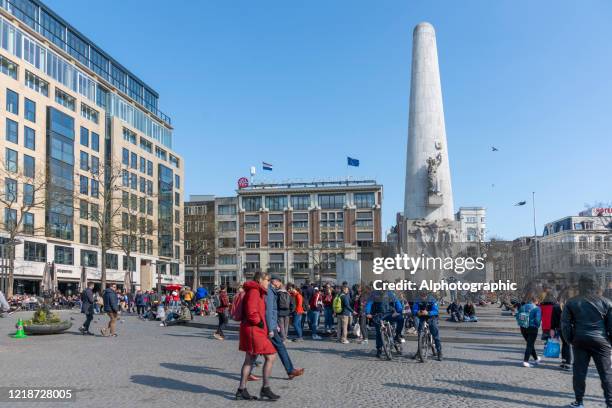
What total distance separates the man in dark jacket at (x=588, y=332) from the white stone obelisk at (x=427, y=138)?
26.1m

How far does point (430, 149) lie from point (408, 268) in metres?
6.61

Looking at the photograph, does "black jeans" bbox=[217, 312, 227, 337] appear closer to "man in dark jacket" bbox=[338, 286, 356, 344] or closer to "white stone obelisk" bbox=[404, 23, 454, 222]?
"man in dark jacket" bbox=[338, 286, 356, 344]

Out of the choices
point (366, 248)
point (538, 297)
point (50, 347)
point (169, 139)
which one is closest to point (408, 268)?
point (538, 297)

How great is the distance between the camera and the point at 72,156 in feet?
202

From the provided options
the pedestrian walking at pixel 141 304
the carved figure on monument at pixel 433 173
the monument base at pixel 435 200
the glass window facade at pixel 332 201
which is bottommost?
the pedestrian walking at pixel 141 304

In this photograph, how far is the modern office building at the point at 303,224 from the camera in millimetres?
102125

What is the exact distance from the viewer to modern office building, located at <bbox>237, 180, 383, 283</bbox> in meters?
102

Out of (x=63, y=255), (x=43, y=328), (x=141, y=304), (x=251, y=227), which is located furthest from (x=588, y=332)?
(x=251, y=227)

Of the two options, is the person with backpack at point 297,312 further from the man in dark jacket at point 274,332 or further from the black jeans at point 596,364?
the black jeans at point 596,364

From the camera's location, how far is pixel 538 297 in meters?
15.4

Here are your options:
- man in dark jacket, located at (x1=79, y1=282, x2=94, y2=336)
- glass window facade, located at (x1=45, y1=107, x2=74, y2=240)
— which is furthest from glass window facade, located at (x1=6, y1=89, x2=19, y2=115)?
man in dark jacket, located at (x1=79, y1=282, x2=94, y2=336)

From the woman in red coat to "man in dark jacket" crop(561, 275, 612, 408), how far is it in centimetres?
413

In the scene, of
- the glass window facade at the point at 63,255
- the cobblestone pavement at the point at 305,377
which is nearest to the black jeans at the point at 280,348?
the cobblestone pavement at the point at 305,377

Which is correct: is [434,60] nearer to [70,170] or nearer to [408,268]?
[408,268]
